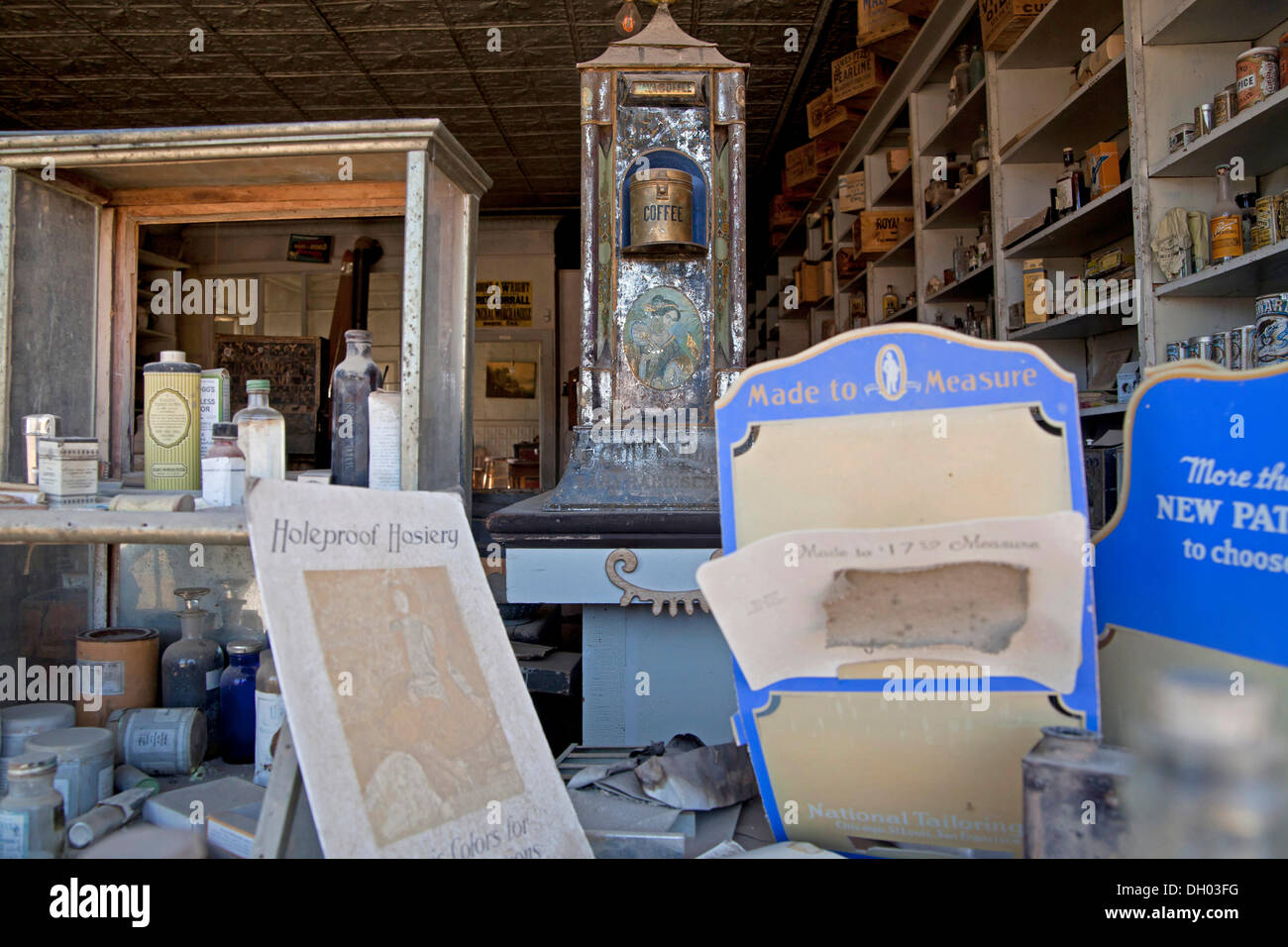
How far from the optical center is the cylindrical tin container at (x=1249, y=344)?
1.83m

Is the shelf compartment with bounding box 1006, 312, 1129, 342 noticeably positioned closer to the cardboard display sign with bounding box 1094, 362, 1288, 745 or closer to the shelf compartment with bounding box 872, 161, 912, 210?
the shelf compartment with bounding box 872, 161, 912, 210

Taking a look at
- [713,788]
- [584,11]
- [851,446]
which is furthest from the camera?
[584,11]

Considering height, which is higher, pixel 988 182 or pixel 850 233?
pixel 850 233

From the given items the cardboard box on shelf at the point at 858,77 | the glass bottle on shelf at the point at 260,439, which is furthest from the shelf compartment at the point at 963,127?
the glass bottle on shelf at the point at 260,439

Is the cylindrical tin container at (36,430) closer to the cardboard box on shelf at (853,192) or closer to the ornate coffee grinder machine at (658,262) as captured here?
the ornate coffee grinder machine at (658,262)

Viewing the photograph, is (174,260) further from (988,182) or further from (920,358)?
(920,358)

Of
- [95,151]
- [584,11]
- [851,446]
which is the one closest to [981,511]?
[851,446]

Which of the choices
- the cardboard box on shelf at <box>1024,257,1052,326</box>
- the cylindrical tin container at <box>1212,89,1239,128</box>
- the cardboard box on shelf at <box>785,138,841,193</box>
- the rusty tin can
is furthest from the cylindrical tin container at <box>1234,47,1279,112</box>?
the cardboard box on shelf at <box>785,138,841,193</box>

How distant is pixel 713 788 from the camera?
1.12 metres

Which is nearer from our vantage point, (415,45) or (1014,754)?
(1014,754)

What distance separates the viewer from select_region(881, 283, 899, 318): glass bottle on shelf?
4.32 metres

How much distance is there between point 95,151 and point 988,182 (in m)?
3.05

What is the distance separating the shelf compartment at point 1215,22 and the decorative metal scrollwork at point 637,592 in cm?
190
